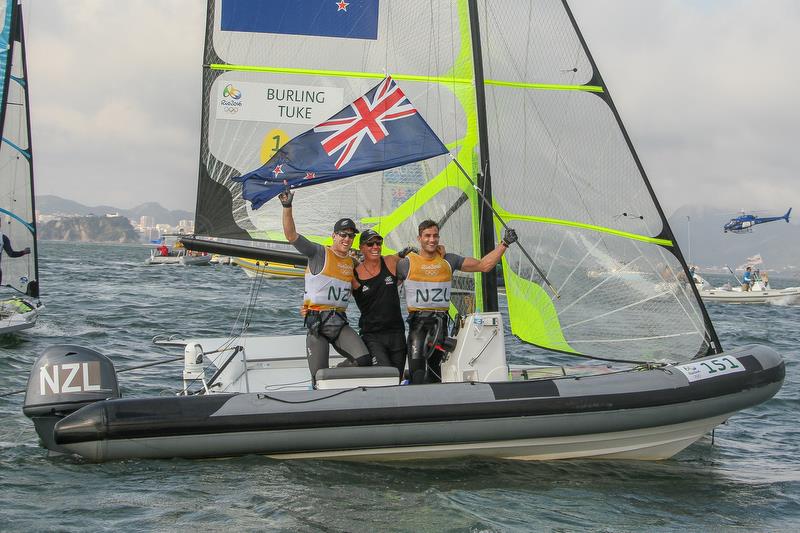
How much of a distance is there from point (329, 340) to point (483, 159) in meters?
2.55

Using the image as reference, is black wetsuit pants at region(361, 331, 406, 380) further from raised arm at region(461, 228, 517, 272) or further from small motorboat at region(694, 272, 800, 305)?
small motorboat at region(694, 272, 800, 305)

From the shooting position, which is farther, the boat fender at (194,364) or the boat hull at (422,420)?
the boat fender at (194,364)

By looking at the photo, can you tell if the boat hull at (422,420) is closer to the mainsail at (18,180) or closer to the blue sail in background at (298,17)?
the blue sail in background at (298,17)

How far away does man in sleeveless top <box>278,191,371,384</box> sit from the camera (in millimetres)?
7602

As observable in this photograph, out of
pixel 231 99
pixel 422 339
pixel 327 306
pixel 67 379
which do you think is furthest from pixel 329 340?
pixel 231 99

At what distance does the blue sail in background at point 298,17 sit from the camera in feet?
30.4

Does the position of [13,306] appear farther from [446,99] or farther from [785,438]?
[785,438]

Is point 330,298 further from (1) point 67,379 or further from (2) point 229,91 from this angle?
(2) point 229,91

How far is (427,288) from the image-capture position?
7.82m

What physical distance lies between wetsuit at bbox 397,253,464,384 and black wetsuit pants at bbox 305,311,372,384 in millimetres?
454

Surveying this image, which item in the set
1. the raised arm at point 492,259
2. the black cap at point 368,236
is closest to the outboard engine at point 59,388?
the black cap at point 368,236

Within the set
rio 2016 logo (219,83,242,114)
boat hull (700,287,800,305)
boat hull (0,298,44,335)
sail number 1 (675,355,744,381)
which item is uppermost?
rio 2016 logo (219,83,242,114)

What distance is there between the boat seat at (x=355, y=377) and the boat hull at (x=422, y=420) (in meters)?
0.25

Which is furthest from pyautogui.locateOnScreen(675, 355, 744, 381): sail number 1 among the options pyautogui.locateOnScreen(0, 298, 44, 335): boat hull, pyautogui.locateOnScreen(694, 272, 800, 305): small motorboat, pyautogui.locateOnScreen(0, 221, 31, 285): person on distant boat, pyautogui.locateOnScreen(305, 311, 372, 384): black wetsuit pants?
pyautogui.locateOnScreen(694, 272, 800, 305): small motorboat
